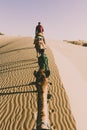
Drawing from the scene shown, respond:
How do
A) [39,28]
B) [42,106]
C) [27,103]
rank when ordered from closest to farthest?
1. [42,106]
2. [27,103]
3. [39,28]

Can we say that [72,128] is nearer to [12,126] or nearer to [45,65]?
[12,126]

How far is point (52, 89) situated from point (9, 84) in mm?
3352

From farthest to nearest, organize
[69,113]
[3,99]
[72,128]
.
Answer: [3,99]
[69,113]
[72,128]

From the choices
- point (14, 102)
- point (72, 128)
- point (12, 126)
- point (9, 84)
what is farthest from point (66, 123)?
point (9, 84)

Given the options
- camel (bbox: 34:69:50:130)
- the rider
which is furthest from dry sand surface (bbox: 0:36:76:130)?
the rider

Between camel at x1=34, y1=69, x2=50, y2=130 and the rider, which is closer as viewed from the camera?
camel at x1=34, y1=69, x2=50, y2=130

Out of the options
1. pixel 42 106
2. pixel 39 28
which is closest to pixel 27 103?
pixel 42 106

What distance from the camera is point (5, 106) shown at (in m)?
12.5

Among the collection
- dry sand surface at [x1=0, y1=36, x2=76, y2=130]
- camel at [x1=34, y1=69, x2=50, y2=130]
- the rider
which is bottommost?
dry sand surface at [x1=0, y1=36, x2=76, y2=130]

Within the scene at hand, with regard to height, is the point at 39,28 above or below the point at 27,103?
above

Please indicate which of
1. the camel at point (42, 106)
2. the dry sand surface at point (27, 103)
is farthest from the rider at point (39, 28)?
the camel at point (42, 106)

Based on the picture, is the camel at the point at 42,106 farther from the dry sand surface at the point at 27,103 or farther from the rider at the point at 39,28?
the rider at the point at 39,28

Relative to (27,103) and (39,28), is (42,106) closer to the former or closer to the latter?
(27,103)

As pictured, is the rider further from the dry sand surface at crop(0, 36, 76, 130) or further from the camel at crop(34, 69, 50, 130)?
the camel at crop(34, 69, 50, 130)
